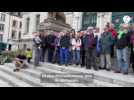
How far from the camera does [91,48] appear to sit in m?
7.33

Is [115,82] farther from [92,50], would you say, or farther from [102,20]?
[102,20]

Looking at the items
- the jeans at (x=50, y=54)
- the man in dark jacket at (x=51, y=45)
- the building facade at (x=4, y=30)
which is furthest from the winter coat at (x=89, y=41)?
the building facade at (x=4, y=30)

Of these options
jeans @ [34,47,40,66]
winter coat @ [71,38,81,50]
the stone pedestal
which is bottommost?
jeans @ [34,47,40,66]

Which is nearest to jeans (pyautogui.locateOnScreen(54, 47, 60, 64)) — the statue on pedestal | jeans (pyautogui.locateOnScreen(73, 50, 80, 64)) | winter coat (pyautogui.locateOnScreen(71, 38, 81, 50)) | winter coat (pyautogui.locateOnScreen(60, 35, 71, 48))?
winter coat (pyautogui.locateOnScreen(60, 35, 71, 48))

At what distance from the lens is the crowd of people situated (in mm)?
6469

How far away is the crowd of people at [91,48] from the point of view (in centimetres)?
647

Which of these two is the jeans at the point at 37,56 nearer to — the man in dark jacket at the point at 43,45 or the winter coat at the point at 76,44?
the man in dark jacket at the point at 43,45

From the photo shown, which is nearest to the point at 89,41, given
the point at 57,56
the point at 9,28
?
the point at 57,56

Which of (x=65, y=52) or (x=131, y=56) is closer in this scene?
(x=131, y=56)

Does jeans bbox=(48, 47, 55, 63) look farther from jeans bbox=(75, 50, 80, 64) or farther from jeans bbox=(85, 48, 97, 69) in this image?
jeans bbox=(85, 48, 97, 69)

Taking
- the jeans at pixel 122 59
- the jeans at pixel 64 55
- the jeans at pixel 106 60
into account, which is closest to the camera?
the jeans at pixel 122 59
